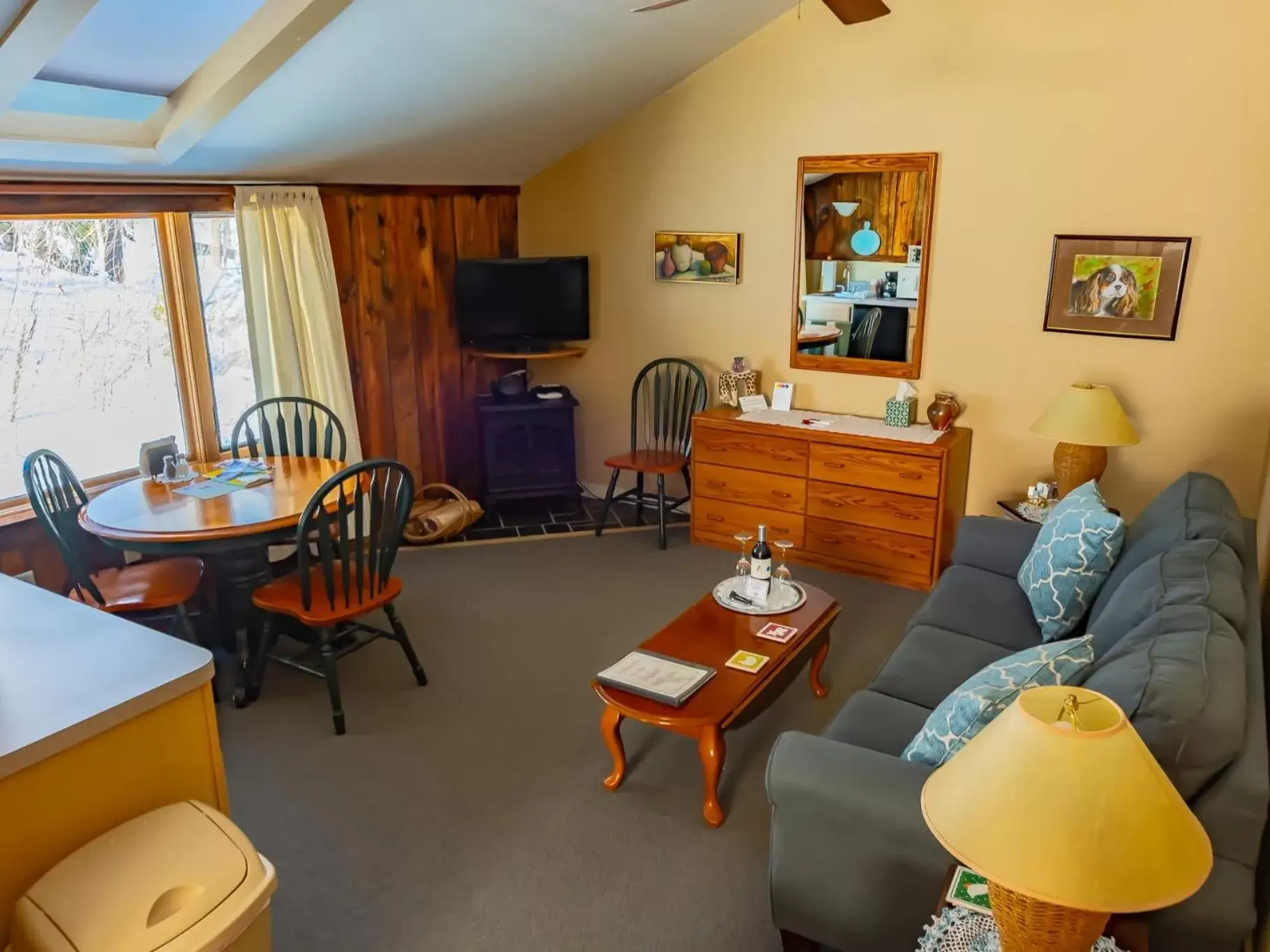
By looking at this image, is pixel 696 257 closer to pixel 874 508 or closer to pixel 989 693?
pixel 874 508

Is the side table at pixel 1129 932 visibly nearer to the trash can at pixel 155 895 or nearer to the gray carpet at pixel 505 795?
the gray carpet at pixel 505 795

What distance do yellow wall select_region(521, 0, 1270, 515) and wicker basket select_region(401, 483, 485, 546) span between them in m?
1.43

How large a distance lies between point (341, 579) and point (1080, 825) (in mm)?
2636

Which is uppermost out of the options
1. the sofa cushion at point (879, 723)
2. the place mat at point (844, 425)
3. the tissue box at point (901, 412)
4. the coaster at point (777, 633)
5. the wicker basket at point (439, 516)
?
the tissue box at point (901, 412)

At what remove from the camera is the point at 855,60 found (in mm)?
4391

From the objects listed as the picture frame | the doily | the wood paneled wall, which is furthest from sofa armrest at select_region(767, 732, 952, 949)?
the wood paneled wall

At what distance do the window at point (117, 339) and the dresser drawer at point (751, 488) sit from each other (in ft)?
7.74

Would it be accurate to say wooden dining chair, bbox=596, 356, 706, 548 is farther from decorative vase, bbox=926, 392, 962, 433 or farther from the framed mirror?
decorative vase, bbox=926, 392, 962, 433

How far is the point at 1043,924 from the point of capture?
1387mm

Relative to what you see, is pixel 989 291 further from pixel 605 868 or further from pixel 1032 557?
pixel 605 868

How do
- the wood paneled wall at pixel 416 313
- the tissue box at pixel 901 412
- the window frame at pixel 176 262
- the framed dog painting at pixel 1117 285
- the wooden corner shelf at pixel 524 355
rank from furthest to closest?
1. the wooden corner shelf at pixel 524 355
2. the wood paneled wall at pixel 416 313
3. the tissue box at pixel 901 412
4. the framed dog painting at pixel 1117 285
5. the window frame at pixel 176 262

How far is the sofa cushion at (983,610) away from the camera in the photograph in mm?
2945

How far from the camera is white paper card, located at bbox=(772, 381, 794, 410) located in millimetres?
4875

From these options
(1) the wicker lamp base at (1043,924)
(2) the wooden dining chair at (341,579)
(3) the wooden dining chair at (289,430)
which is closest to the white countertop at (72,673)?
(2) the wooden dining chair at (341,579)
